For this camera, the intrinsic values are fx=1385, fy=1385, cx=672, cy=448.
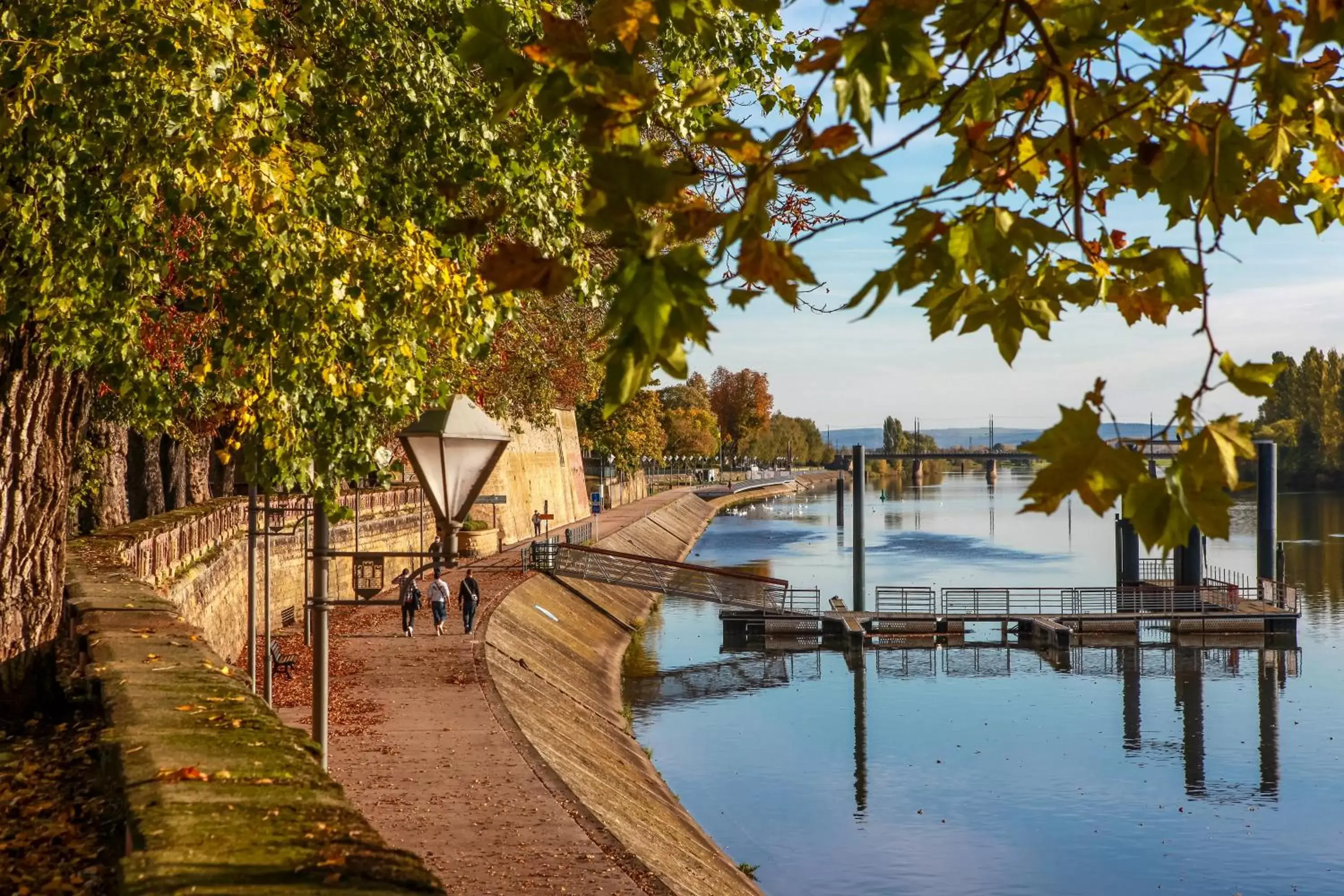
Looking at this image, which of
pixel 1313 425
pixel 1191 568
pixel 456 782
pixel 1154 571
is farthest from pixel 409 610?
pixel 1313 425

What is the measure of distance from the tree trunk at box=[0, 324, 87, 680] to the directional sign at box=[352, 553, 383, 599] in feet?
8.65

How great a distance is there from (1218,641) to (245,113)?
1429 inches

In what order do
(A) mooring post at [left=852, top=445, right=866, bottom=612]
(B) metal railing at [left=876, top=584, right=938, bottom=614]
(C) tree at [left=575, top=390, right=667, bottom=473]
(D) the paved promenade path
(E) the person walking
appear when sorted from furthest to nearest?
(C) tree at [left=575, top=390, right=667, bottom=473]
(A) mooring post at [left=852, top=445, right=866, bottom=612]
(B) metal railing at [left=876, top=584, right=938, bottom=614]
(E) the person walking
(D) the paved promenade path

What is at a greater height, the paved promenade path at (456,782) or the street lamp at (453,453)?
the street lamp at (453,453)

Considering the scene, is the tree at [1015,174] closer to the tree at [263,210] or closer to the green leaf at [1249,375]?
the green leaf at [1249,375]

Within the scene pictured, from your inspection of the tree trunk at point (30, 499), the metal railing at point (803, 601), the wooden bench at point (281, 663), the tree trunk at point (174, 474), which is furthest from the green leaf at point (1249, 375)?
the metal railing at point (803, 601)

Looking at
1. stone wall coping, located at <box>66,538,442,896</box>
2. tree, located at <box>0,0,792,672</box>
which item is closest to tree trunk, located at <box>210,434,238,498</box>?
tree, located at <box>0,0,792,672</box>

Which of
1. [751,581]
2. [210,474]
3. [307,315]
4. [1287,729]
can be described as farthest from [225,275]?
[751,581]

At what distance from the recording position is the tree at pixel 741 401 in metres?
138

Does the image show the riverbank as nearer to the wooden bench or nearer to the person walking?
the person walking

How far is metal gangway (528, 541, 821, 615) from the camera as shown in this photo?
1471 inches

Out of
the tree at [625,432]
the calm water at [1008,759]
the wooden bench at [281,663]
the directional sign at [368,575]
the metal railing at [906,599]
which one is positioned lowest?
the calm water at [1008,759]

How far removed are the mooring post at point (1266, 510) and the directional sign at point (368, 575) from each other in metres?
24.6

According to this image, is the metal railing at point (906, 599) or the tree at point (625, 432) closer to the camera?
the metal railing at point (906, 599)
